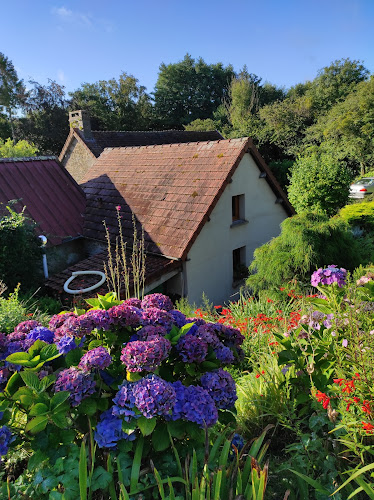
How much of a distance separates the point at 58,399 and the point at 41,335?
62 cm

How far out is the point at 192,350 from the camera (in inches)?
86.0

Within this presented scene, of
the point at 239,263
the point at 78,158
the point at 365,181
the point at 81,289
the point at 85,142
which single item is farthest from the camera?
the point at 365,181

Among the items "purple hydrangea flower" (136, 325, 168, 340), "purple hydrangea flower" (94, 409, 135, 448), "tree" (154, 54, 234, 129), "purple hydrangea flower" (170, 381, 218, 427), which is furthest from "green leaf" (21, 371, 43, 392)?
"tree" (154, 54, 234, 129)

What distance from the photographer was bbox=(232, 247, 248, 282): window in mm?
10977

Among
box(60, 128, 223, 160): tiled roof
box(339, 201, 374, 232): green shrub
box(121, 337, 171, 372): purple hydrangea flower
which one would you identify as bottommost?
box(339, 201, 374, 232): green shrub

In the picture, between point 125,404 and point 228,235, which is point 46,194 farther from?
point 125,404

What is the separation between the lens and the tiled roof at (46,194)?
9859 mm

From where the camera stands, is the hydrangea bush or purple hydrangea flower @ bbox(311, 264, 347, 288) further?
purple hydrangea flower @ bbox(311, 264, 347, 288)

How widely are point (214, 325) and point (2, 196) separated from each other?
9000 millimetres

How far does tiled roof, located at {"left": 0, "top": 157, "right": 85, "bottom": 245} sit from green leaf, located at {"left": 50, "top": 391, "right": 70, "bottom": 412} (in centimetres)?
827

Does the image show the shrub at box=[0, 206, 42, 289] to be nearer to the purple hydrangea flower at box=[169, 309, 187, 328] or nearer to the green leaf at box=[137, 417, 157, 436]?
the purple hydrangea flower at box=[169, 309, 187, 328]

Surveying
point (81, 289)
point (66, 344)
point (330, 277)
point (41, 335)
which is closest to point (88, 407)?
point (66, 344)

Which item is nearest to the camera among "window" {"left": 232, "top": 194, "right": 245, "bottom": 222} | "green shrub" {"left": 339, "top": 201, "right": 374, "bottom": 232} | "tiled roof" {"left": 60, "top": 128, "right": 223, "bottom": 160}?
"window" {"left": 232, "top": 194, "right": 245, "bottom": 222}

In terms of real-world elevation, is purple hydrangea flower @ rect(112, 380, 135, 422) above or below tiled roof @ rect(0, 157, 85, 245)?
below
